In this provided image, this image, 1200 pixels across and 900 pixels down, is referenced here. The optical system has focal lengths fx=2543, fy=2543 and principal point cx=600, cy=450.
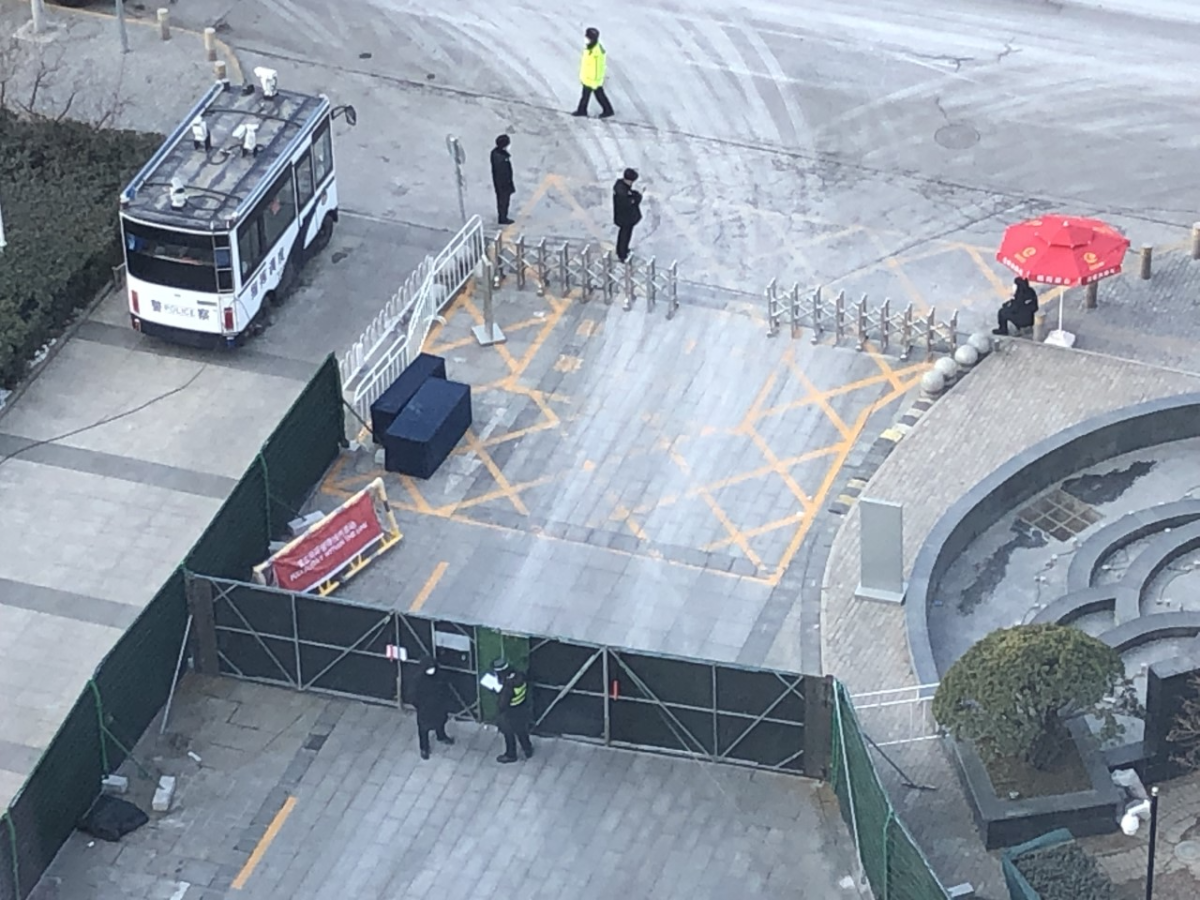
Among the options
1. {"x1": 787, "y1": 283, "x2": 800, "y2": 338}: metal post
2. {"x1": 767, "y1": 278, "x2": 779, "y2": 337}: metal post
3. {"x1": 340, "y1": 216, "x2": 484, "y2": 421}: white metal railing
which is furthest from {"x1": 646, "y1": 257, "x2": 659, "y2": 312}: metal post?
{"x1": 340, "y1": 216, "x2": 484, "y2": 421}: white metal railing

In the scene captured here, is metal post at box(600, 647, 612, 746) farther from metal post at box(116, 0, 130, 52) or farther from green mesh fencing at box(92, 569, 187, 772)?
metal post at box(116, 0, 130, 52)

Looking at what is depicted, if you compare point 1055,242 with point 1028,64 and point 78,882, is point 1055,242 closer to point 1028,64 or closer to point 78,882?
point 1028,64

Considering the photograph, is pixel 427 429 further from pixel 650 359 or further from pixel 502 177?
pixel 502 177

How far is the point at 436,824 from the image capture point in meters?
28.3

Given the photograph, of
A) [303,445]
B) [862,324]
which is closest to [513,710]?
[303,445]

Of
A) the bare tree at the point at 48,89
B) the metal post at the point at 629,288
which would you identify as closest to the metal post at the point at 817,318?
the metal post at the point at 629,288

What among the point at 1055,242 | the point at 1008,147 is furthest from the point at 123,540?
the point at 1008,147

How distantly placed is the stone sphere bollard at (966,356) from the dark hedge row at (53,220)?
1242cm

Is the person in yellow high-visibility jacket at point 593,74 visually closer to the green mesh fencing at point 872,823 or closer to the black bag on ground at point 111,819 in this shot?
the green mesh fencing at point 872,823

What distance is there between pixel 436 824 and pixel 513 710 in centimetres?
152

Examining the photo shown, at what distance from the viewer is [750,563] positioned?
31.9 metres

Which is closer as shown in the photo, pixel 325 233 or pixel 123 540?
pixel 123 540

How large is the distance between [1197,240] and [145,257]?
15.0 meters

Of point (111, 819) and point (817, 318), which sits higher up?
point (817, 318)
